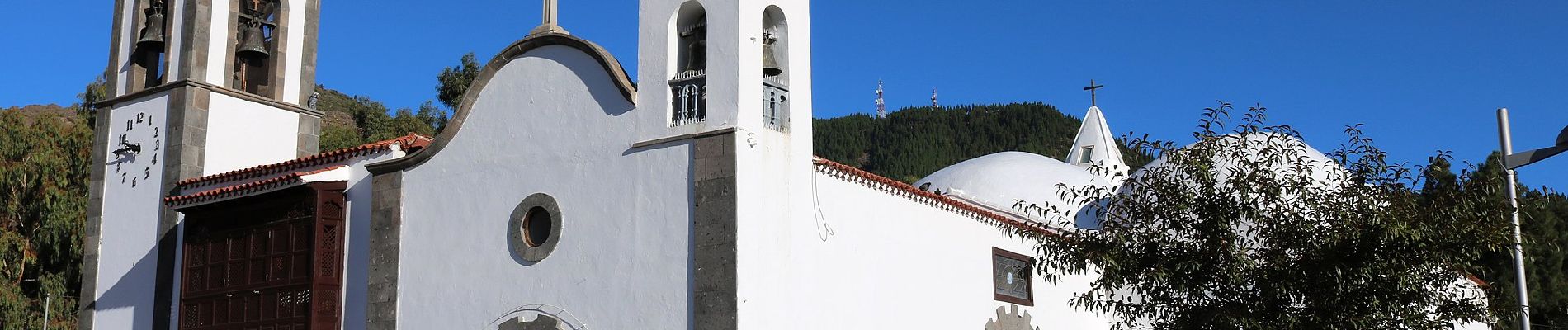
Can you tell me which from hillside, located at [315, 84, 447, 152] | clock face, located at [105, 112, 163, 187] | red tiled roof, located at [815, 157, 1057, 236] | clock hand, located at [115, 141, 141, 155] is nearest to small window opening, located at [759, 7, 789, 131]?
red tiled roof, located at [815, 157, 1057, 236]

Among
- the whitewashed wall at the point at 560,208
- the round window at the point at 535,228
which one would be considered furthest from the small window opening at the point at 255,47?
the round window at the point at 535,228

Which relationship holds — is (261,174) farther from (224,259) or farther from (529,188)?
(529,188)

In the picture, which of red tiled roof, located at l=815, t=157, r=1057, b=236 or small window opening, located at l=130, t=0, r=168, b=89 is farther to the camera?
small window opening, located at l=130, t=0, r=168, b=89

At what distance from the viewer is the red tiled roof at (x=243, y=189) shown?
15.4m

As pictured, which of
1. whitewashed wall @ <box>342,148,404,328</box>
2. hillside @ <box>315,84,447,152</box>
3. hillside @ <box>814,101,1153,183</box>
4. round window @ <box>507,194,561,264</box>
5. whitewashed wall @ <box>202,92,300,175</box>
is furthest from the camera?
hillside @ <box>814,101,1153,183</box>

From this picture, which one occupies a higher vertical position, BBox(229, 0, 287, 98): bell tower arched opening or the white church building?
BBox(229, 0, 287, 98): bell tower arched opening

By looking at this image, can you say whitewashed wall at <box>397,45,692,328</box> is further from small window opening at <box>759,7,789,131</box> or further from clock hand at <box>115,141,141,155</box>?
clock hand at <box>115,141,141,155</box>

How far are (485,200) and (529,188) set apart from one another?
0.62m

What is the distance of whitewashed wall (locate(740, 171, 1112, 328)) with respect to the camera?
12719mm

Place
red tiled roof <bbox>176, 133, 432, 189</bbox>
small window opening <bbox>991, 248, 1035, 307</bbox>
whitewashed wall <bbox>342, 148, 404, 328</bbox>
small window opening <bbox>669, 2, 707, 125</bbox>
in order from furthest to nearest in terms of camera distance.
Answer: small window opening <bbox>991, 248, 1035, 307</bbox>, red tiled roof <bbox>176, 133, 432, 189</bbox>, whitewashed wall <bbox>342, 148, 404, 328</bbox>, small window opening <bbox>669, 2, 707, 125</bbox>

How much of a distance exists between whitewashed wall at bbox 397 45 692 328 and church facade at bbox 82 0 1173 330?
0.02 metres

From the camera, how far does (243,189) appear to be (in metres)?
16.2

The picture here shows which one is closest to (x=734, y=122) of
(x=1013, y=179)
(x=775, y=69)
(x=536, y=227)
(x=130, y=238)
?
(x=775, y=69)

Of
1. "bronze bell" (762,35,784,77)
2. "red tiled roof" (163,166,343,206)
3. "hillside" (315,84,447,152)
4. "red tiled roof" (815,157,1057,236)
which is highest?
"hillside" (315,84,447,152)
